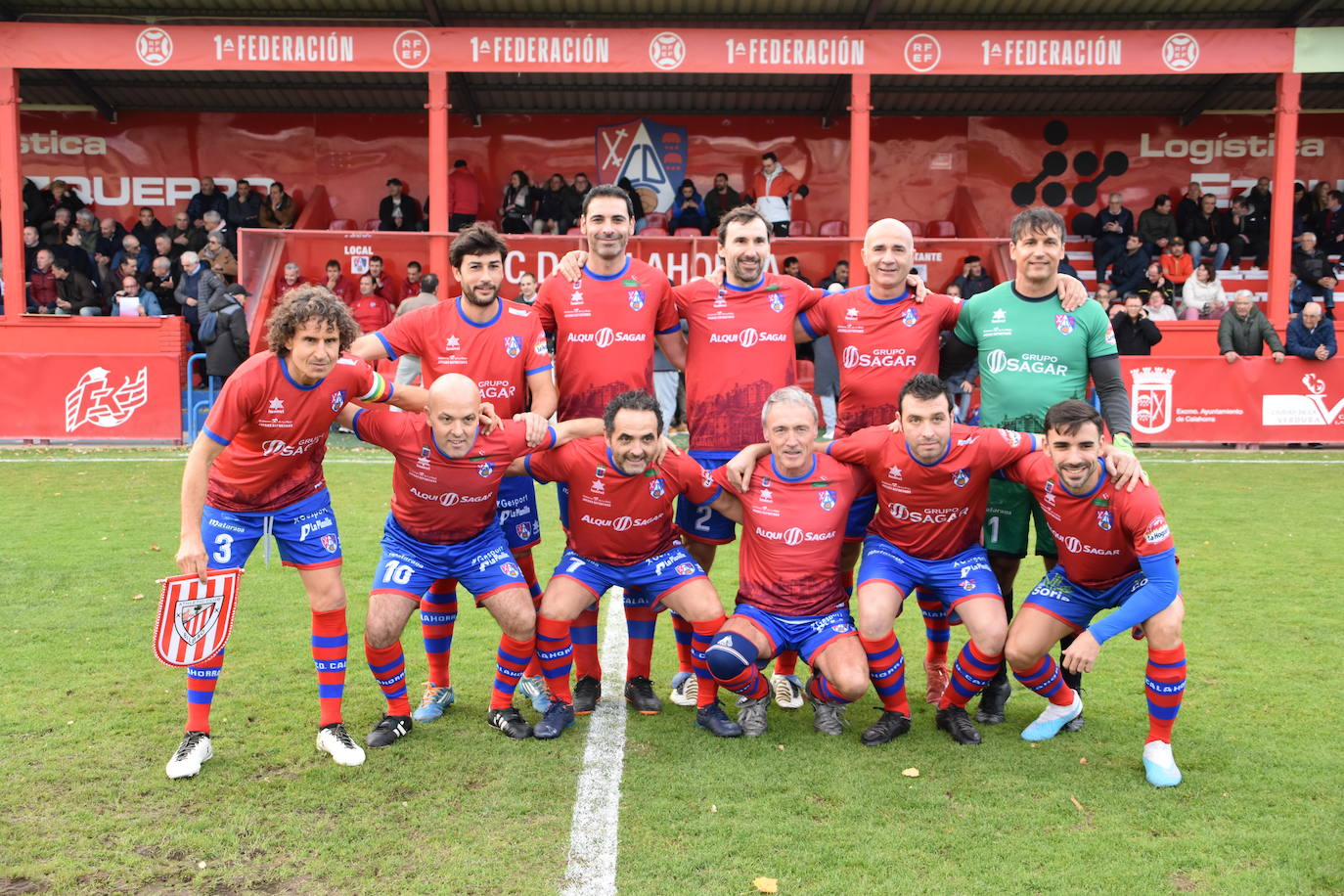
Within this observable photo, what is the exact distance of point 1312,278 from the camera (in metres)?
17.8

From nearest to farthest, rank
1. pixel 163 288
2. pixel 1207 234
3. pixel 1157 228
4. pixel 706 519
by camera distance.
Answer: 1. pixel 706 519
2. pixel 163 288
3. pixel 1157 228
4. pixel 1207 234

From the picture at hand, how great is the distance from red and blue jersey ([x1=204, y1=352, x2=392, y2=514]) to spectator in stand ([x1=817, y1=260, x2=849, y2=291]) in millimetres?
11208

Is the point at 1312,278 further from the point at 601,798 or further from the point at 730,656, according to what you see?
the point at 601,798

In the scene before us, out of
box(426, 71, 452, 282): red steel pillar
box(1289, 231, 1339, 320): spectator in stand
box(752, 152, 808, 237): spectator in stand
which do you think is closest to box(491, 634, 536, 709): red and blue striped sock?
box(426, 71, 452, 282): red steel pillar

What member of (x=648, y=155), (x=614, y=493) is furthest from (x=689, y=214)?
(x=614, y=493)

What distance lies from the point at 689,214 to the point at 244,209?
7.22 m

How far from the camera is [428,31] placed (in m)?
16.1

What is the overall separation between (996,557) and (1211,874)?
6.24 ft

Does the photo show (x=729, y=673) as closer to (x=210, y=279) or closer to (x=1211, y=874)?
(x=1211, y=874)

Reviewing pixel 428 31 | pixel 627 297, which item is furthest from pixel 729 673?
pixel 428 31

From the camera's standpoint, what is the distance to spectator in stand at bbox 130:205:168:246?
696 inches

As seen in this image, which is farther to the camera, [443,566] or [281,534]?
[443,566]

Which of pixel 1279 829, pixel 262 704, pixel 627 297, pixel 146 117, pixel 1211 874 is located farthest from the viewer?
pixel 146 117

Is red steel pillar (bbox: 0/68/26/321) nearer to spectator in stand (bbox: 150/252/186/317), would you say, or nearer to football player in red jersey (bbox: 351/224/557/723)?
spectator in stand (bbox: 150/252/186/317)
